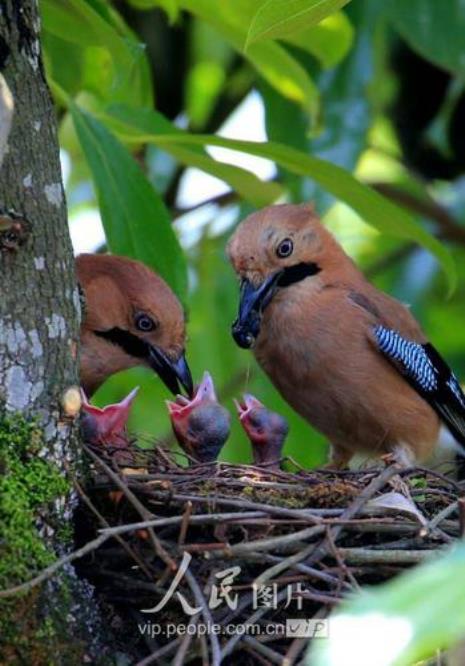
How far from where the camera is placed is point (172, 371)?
5430 mm

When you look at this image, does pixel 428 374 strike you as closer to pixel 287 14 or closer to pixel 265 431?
pixel 265 431

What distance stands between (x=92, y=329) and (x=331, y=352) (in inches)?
40.8

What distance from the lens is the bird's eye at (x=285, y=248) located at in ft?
18.5

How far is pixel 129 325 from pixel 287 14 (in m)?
2.64

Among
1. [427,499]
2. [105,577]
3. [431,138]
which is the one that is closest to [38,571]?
[105,577]

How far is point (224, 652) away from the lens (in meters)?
3.34

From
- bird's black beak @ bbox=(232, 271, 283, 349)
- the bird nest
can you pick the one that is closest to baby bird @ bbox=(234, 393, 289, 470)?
bird's black beak @ bbox=(232, 271, 283, 349)

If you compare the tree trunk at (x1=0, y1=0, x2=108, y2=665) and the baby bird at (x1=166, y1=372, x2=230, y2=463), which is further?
the baby bird at (x1=166, y1=372, x2=230, y2=463)

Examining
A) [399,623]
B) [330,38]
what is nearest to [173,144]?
[330,38]

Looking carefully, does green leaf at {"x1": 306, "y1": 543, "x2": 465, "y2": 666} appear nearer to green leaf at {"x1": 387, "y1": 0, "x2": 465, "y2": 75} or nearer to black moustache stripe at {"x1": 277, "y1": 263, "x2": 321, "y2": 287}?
black moustache stripe at {"x1": 277, "y1": 263, "x2": 321, "y2": 287}

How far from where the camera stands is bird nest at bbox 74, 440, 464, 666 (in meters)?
3.48

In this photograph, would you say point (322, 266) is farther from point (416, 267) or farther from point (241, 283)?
point (416, 267)

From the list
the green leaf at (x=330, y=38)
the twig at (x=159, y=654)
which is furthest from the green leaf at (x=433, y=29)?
the twig at (x=159, y=654)

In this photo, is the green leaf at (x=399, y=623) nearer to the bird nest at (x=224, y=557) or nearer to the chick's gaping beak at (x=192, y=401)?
the bird nest at (x=224, y=557)
